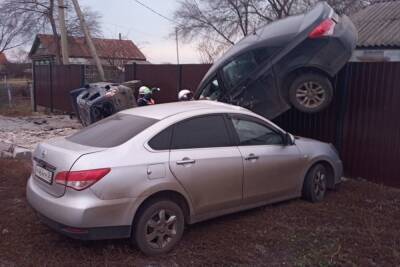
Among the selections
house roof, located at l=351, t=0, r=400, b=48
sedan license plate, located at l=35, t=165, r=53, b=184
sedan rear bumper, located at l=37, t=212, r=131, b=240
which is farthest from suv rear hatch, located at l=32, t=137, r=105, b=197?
house roof, located at l=351, t=0, r=400, b=48

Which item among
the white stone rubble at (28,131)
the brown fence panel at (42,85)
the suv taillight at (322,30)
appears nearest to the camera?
the suv taillight at (322,30)

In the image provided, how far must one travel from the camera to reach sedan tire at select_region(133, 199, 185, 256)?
4.19 metres

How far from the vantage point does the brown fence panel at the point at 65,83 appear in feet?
51.8

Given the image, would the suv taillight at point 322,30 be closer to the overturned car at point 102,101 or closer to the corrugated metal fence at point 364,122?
the corrugated metal fence at point 364,122

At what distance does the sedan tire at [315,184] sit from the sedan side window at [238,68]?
1.94 meters

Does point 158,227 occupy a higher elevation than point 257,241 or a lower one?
higher

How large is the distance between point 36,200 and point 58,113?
1356cm

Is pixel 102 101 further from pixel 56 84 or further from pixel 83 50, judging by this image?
pixel 83 50

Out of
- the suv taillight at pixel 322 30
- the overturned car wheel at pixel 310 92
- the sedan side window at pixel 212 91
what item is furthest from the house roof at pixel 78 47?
the suv taillight at pixel 322 30

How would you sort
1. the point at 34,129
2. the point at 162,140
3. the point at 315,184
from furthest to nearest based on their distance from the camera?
the point at 34,129
the point at 315,184
the point at 162,140

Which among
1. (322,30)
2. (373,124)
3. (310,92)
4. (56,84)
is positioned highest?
(322,30)

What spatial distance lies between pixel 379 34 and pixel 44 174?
15330 millimetres

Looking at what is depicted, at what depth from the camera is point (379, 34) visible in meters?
16.7

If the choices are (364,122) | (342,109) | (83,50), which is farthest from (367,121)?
(83,50)
